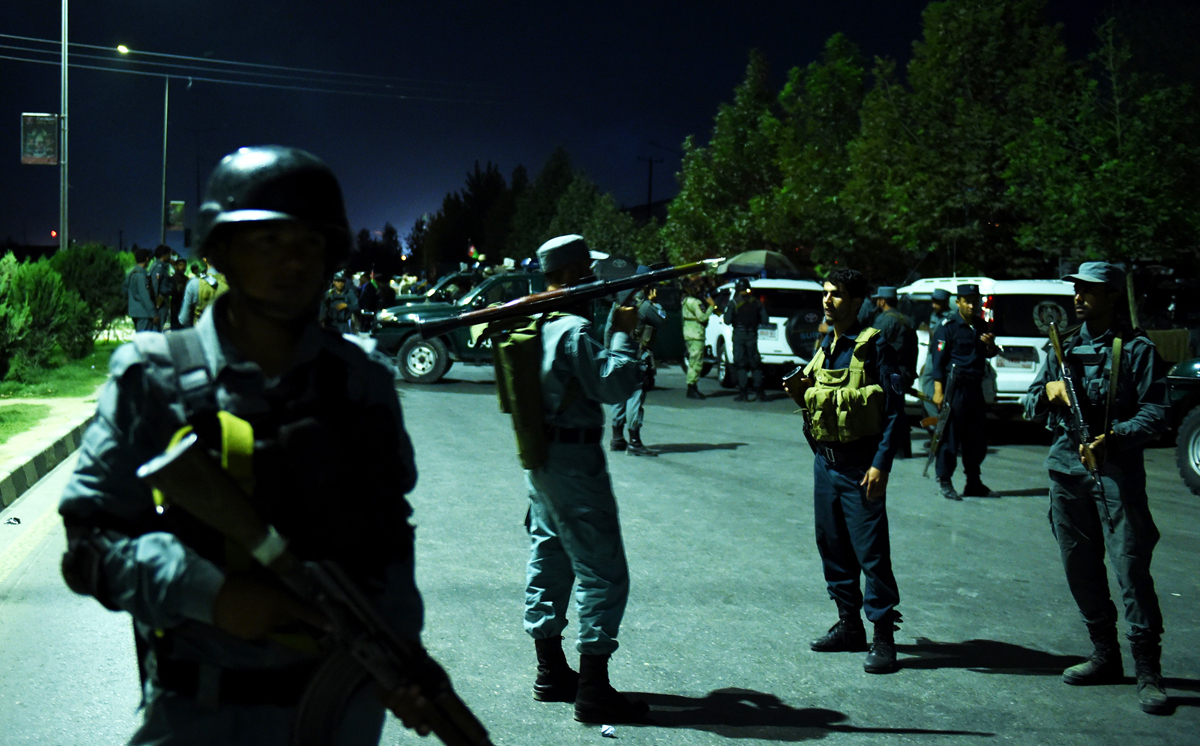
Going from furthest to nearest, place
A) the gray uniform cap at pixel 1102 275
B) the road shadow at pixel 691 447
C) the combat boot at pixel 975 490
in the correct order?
the road shadow at pixel 691 447, the combat boot at pixel 975 490, the gray uniform cap at pixel 1102 275

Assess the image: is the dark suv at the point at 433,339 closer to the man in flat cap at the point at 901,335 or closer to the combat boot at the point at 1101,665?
the man in flat cap at the point at 901,335

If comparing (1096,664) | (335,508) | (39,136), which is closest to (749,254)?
(39,136)

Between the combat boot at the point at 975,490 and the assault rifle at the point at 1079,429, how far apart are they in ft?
15.9

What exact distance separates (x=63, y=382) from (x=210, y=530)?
15.9 metres

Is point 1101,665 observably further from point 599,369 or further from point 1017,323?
point 1017,323

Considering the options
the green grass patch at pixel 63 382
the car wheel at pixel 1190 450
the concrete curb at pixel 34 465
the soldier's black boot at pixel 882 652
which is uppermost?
the car wheel at pixel 1190 450

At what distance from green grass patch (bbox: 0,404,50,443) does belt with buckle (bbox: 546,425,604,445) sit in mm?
8080

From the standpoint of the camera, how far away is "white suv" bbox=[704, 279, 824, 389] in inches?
722

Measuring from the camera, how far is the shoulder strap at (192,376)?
5.96 ft

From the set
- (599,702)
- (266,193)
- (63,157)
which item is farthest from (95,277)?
(266,193)

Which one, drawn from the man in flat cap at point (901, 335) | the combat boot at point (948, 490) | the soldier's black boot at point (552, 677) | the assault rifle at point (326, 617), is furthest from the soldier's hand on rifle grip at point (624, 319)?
the man in flat cap at point (901, 335)

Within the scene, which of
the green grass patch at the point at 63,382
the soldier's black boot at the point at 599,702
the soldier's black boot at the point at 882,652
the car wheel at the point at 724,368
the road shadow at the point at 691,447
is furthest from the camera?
the car wheel at the point at 724,368

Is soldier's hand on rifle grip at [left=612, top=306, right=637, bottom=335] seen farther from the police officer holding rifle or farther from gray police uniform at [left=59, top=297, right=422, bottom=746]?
gray police uniform at [left=59, top=297, right=422, bottom=746]

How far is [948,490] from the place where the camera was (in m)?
9.45
